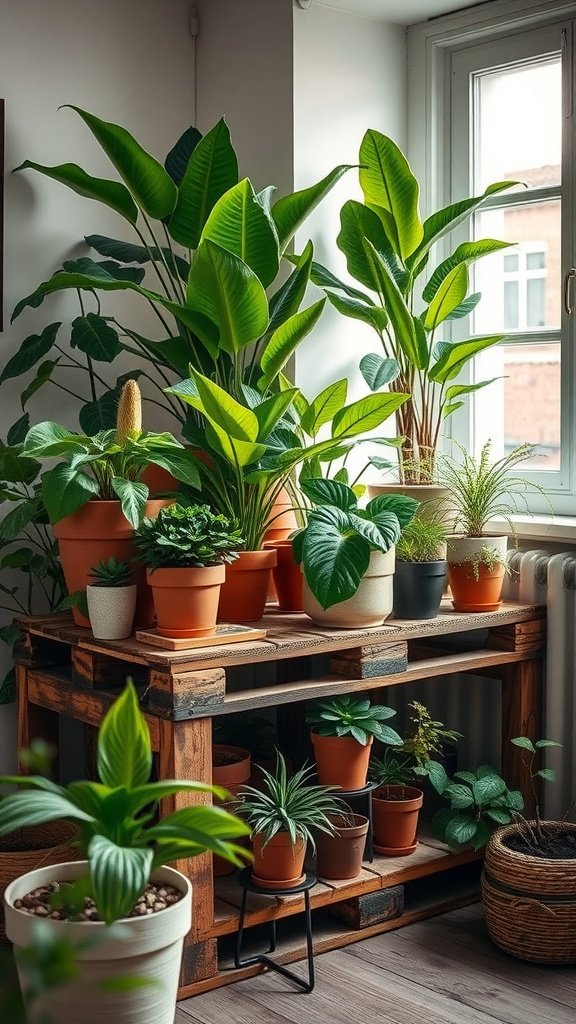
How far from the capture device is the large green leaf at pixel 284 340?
2.48 m

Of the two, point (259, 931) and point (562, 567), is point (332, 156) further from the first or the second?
point (259, 931)

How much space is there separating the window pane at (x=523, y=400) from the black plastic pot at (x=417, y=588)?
0.55 metres

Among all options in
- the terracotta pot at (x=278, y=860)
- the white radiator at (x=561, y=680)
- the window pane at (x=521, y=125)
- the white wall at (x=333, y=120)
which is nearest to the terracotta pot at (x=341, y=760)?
the terracotta pot at (x=278, y=860)

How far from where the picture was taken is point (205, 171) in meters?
2.61

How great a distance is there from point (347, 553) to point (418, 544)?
0.38m

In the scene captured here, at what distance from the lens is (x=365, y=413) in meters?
2.52

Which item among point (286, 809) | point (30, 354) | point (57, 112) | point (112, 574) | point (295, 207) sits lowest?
point (286, 809)

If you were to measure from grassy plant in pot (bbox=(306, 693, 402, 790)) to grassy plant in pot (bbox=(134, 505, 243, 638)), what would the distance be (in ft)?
1.27

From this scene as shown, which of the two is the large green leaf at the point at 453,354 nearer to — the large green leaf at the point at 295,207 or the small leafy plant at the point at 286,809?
the large green leaf at the point at 295,207

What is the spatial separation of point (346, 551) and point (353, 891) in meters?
0.78

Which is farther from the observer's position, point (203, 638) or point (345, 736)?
point (345, 736)

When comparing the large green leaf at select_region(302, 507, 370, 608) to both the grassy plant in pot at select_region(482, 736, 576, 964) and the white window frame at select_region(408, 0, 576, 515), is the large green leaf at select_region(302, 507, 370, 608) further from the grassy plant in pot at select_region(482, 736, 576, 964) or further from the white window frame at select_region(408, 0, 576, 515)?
the white window frame at select_region(408, 0, 576, 515)

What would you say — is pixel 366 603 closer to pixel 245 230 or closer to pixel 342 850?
pixel 342 850

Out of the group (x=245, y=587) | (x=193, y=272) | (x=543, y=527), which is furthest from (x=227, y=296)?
(x=543, y=527)
